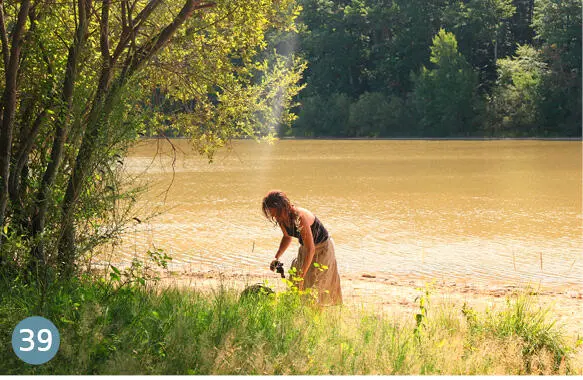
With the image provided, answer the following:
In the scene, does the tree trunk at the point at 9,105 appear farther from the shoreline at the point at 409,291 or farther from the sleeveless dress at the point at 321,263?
the shoreline at the point at 409,291

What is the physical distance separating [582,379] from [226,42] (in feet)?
21.2

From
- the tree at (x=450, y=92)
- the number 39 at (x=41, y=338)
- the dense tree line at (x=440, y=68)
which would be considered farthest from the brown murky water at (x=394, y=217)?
the tree at (x=450, y=92)

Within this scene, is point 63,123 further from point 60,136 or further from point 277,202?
point 277,202

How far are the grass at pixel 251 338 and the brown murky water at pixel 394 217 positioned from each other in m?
1.15

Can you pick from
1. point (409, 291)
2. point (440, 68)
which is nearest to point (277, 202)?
point (409, 291)

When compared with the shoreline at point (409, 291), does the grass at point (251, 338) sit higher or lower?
higher

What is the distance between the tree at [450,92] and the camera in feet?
263

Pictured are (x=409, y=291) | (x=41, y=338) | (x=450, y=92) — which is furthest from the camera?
Result: (x=450, y=92)

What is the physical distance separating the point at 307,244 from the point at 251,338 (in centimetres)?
155

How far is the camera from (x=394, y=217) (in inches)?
893

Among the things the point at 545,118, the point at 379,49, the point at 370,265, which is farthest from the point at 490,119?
the point at 370,265

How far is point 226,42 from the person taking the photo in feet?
35.7

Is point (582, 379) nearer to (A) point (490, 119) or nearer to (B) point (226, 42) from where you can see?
(B) point (226, 42)

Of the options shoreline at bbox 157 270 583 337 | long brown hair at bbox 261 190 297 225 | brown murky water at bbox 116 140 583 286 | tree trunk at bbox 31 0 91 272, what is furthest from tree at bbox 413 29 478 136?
tree trunk at bbox 31 0 91 272
